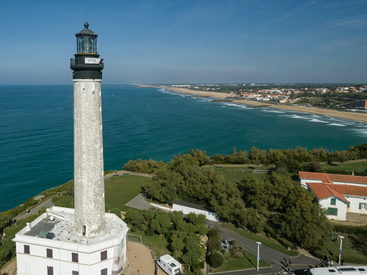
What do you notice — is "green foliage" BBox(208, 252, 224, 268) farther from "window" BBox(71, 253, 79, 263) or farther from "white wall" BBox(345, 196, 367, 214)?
"white wall" BBox(345, 196, 367, 214)

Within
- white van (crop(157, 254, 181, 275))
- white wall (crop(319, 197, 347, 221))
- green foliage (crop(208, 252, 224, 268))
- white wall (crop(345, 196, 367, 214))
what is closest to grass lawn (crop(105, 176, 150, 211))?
white van (crop(157, 254, 181, 275))

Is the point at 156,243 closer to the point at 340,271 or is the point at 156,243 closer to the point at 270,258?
the point at 270,258

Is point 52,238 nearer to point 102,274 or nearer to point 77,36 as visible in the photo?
point 102,274

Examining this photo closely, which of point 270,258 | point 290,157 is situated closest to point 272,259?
point 270,258

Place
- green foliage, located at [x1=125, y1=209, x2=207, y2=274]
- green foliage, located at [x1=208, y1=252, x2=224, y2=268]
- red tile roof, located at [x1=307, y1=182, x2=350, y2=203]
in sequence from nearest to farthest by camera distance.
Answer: green foliage, located at [x1=125, y1=209, x2=207, y2=274] < green foliage, located at [x1=208, y1=252, x2=224, y2=268] < red tile roof, located at [x1=307, y1=182, x2=350, y2=203]

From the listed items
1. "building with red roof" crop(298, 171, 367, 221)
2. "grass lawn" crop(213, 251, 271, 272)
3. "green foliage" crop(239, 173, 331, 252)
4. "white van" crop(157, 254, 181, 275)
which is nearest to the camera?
"white van" crop(157, 254, 181, 275)

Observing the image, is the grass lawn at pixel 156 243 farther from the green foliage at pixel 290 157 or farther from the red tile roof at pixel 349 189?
the green foliage at pixel 290 157

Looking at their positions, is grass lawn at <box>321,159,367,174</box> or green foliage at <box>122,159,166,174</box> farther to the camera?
green foliage at <box>122,159,166,174</box>
